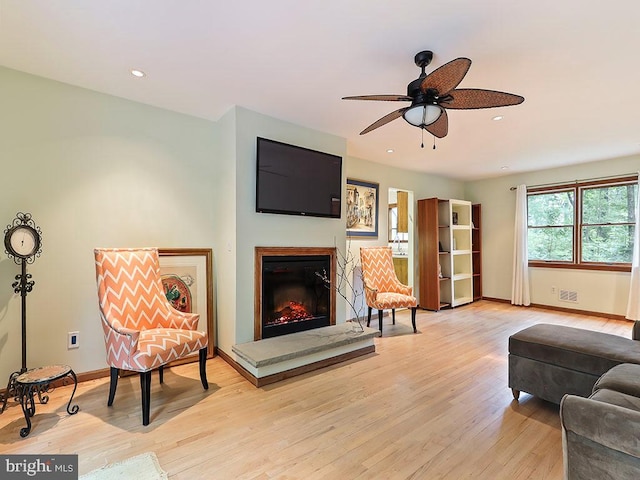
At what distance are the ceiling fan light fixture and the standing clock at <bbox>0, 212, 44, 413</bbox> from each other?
284 cm

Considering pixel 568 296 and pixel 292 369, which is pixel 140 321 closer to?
pixel 292 369

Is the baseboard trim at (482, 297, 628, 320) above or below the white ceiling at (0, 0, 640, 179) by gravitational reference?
below

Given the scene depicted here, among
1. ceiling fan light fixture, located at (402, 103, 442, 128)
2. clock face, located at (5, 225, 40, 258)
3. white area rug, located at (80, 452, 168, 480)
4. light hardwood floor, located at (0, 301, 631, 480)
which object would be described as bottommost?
light hardwood floor, located at (0, 301, 631, 480)

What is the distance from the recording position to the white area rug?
1.55m

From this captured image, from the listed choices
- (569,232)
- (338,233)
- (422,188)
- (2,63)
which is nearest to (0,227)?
(2,63)

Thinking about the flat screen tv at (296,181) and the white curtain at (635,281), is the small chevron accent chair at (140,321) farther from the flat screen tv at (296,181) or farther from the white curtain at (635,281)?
the white curtain at (635,281)

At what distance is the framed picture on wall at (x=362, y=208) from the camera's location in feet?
14.9

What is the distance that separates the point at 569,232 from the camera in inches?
208

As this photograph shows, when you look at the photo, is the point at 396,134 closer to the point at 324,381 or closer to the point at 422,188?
the point at 422,188

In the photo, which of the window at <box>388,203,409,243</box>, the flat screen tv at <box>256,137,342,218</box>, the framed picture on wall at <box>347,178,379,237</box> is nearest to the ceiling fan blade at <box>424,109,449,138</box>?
the flat screen tv at <box>256,137,342,218</box>

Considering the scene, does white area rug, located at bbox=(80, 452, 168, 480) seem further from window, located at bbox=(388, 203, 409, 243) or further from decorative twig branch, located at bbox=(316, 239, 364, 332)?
window, located at bbox=(388, 203, 409, 243)

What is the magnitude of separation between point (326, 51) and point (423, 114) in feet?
2.60

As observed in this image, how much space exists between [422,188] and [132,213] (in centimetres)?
473

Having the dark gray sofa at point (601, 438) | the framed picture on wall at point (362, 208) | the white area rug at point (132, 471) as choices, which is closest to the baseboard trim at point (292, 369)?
the white area rug at point (132, 471)
